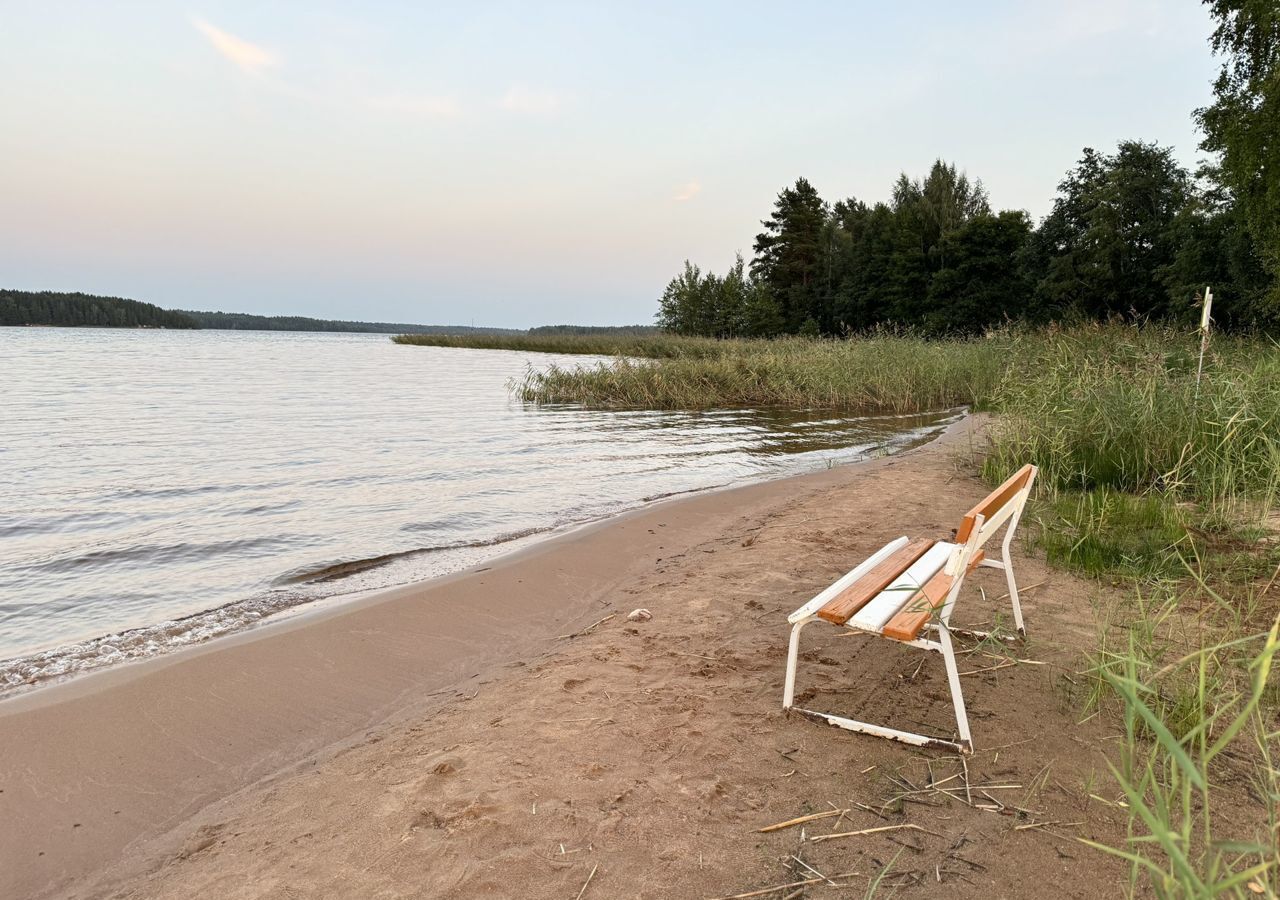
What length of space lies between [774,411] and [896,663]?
Result: 16.2 m

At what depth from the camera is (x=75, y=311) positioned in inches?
4072

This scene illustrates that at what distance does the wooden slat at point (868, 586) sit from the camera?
3.14 metres

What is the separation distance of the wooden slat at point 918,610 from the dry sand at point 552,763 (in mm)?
574

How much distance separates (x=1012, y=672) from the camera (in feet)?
12.8

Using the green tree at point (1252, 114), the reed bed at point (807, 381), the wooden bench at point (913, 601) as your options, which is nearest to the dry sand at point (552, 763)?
the wooden bench at point (913, 601)

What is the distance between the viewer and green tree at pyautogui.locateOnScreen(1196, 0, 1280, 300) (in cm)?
2098

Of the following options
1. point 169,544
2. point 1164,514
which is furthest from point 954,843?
point 169,544

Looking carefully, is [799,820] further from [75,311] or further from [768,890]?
[75,311]

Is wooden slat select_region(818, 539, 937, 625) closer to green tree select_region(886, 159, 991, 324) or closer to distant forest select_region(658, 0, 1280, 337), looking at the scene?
distant forest select_region(658, 0, 1280, 337)

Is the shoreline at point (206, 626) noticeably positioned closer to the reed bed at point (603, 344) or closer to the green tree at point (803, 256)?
the reed bed at point (603, 344)

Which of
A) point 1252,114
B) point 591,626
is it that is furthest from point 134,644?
point 1252,114

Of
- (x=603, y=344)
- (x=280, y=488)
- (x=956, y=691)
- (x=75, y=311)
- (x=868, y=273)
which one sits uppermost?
(x=868, y=273)

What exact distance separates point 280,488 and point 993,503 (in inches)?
358

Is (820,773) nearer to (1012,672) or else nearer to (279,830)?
(1012,672)
